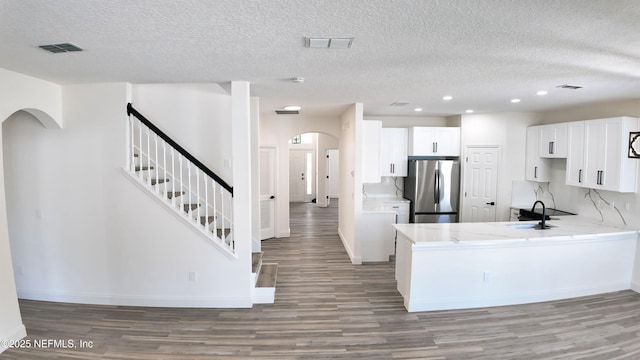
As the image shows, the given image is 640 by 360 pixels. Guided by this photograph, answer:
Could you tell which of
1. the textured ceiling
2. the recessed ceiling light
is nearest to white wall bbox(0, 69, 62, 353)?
the textured ceiling

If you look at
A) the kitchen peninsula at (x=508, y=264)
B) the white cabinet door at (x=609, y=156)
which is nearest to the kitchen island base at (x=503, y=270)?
the kitchen peninsula at (x=508, y=264)

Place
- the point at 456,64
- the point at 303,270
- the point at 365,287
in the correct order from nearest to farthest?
1. the point at 456,64
2. the point at 365,287
3. the point at 303,270

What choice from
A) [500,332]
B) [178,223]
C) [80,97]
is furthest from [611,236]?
[80,97]

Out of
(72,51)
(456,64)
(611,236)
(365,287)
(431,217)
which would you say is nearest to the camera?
(72,51)

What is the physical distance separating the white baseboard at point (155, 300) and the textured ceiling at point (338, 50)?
2569 mm

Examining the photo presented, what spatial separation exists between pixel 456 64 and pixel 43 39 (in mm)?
3303

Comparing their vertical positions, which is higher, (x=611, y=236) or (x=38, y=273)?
(x=611, y=236)

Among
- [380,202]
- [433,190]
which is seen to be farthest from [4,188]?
[433,190]

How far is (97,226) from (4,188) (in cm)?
92

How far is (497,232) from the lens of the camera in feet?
12.6

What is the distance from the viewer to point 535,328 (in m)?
3.25

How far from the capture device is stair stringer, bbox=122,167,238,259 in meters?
3.62

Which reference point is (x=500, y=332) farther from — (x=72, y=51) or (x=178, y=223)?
(x=72, y=51)

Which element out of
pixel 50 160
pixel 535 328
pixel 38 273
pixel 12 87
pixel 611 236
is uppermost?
pixel 12 87
